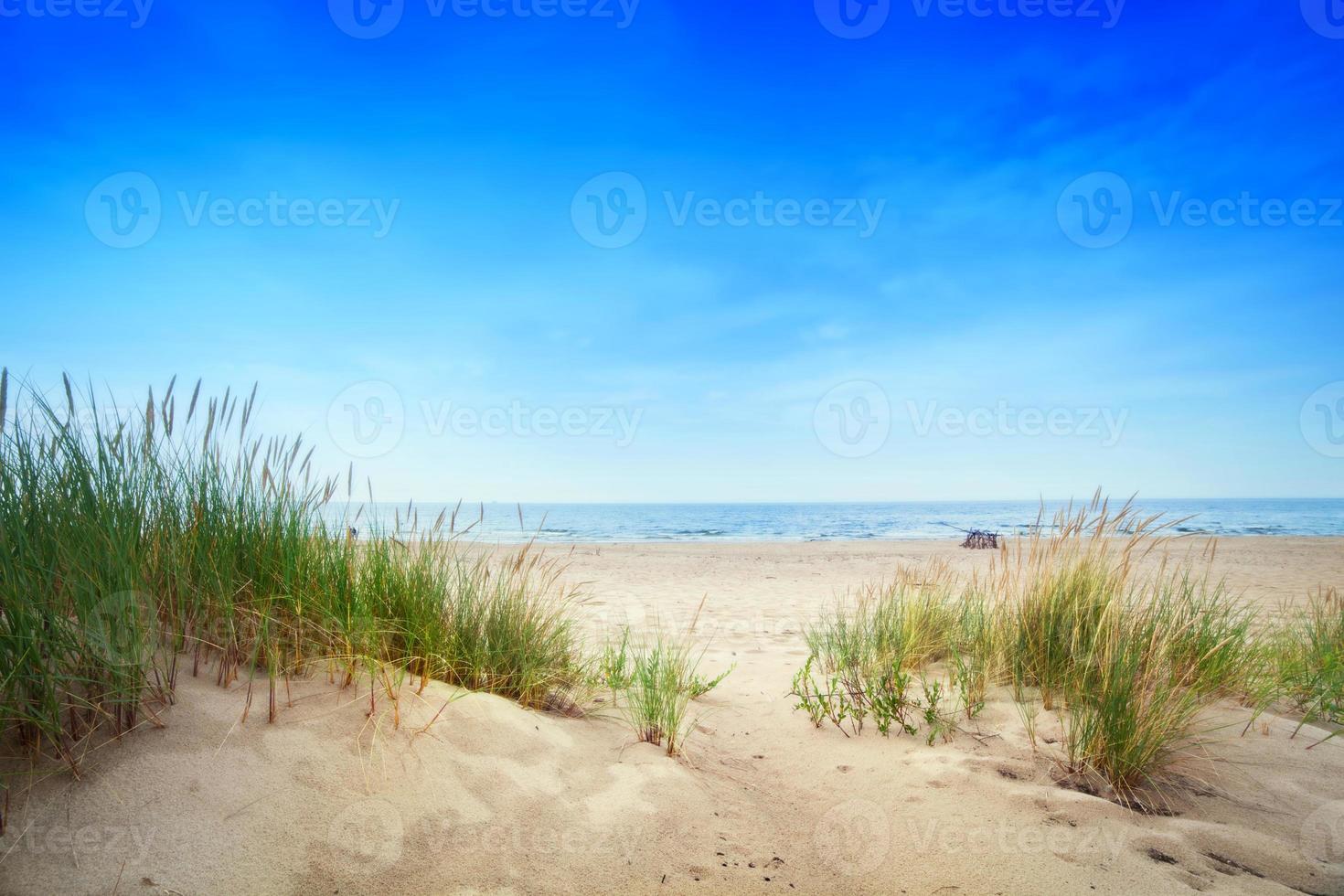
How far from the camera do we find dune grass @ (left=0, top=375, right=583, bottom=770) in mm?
2264

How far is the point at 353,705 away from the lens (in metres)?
Result: 2.93

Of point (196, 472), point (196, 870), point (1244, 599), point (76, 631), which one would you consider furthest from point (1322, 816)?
point (1244, 599)

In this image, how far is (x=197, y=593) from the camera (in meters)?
2.84

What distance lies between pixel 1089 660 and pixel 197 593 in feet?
13.9

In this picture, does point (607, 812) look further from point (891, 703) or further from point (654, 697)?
point (891, 703)

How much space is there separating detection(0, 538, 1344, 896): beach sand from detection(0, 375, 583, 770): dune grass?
0.57 ft

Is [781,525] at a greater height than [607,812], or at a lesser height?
lesser

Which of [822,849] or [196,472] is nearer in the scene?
[822,849]

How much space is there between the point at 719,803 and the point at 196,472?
116 inches

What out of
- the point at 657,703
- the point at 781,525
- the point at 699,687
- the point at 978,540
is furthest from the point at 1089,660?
the point at 781,525

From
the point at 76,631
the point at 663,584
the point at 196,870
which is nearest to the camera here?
the point at 196,870

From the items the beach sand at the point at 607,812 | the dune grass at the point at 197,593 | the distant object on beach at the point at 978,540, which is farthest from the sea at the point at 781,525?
the distant object on beach at the point at 978,540

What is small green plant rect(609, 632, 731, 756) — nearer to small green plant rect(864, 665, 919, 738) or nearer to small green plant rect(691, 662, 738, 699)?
small green plant rect(691, 662, 738, 699)

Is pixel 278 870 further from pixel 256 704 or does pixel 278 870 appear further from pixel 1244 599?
pixel 1244 599
